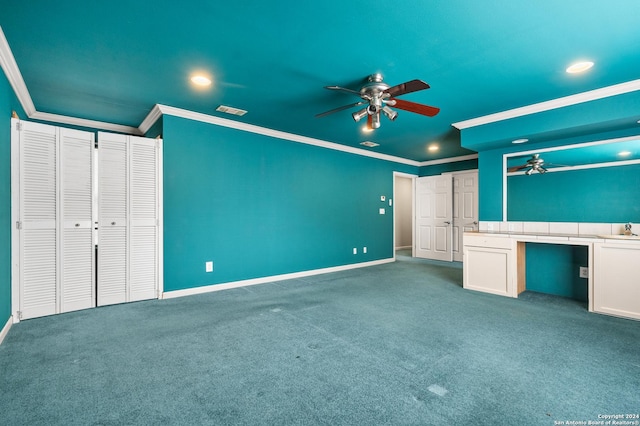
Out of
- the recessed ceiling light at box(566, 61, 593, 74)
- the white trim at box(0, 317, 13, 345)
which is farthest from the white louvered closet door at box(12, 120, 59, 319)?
the recessed ceiling light at box(566, 61, 593, 74)

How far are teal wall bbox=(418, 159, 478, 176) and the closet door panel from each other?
7.24m

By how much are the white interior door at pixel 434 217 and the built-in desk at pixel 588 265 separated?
2763 mm

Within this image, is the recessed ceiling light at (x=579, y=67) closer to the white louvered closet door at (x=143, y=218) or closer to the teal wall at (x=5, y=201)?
the white louvered closet door at (x=143, y=218)

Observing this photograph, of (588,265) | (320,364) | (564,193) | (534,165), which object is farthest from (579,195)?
(320,364)

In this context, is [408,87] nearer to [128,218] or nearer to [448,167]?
[128,218]

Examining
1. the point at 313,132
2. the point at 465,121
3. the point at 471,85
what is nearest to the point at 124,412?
the point at 471,85

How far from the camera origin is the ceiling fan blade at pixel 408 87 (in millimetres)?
2453

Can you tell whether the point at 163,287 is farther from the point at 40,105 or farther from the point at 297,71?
the point at 297,71

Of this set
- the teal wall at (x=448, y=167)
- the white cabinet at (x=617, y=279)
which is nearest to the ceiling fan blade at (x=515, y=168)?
the white cabinet at (x=617, y=279)

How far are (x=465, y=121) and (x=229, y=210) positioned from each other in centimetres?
372

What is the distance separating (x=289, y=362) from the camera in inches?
87.4

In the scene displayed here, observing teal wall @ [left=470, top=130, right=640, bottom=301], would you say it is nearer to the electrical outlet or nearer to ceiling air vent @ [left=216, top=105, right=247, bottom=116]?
the electrical outlet

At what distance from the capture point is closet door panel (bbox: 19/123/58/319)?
3.08 meters

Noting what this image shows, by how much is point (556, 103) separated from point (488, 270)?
2.26m
